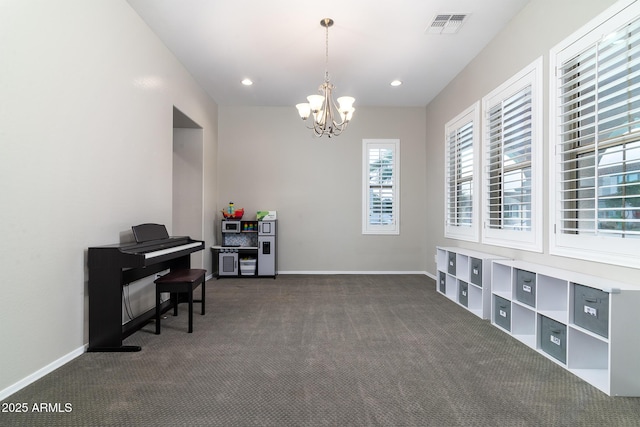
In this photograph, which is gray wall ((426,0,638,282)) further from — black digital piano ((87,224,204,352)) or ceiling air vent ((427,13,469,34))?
black digital piano ((87,224,204,352))

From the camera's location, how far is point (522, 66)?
3207mm

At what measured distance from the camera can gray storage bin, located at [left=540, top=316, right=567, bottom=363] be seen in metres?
2.33

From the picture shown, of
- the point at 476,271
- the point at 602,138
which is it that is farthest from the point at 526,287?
the point at 602,138

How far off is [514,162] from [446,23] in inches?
62.4

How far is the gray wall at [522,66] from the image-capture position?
2488 millimetres

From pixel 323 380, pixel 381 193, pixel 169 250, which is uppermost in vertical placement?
pixel 381 193

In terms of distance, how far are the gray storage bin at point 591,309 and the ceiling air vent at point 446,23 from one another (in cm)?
269

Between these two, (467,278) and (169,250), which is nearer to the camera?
(169,250)

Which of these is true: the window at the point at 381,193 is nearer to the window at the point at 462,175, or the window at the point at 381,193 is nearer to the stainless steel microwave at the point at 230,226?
the window at the point at 462,175

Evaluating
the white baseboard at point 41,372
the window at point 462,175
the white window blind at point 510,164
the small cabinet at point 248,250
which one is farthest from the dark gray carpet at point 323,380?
the small cabinet at point 248,250

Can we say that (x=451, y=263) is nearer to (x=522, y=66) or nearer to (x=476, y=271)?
(x=476, y=271)

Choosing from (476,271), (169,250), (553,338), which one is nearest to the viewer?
(553,338)

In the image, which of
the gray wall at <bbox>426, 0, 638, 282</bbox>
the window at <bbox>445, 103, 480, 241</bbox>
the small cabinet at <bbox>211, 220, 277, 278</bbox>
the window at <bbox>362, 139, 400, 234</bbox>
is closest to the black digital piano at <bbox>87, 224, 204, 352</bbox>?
the small cabinet at <bbox>211, 220, 277, 278</bbox>

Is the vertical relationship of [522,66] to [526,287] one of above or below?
above
